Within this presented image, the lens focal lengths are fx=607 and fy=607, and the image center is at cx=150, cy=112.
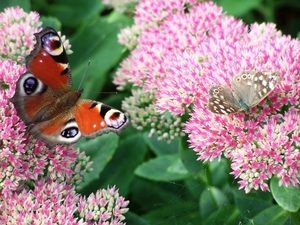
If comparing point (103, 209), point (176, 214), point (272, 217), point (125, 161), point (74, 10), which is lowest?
point (272, 217)

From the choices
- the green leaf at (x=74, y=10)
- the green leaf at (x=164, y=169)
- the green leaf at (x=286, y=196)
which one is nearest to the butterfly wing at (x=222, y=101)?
the green leaf at (x=286, y=196)

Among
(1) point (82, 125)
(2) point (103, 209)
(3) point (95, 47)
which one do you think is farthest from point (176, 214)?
(3) point (95, 47)

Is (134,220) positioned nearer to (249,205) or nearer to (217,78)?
(249,205)

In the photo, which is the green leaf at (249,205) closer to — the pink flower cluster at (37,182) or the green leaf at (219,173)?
the green leaf at (219,173)

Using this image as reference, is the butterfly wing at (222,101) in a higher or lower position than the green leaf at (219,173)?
higher

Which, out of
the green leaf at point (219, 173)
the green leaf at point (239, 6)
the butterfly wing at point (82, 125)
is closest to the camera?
the butterfly wing at point (82, 125)

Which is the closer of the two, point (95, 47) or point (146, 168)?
point (146, 168)

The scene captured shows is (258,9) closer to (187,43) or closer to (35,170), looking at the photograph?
(187,43)
